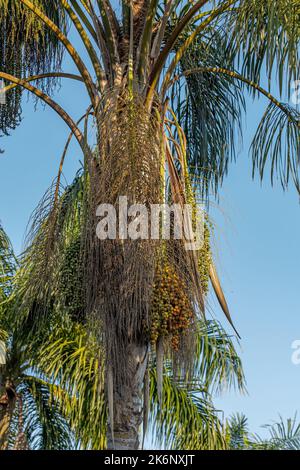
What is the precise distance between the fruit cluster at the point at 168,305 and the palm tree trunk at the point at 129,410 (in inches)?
12.2

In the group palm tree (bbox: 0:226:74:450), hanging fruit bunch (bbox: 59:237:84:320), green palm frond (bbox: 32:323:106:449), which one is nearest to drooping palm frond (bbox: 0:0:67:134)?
palm tree (bbox: 0:226:74:450)

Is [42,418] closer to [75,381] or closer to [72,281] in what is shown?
[75,381]

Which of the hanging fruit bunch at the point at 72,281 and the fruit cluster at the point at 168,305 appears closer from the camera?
the fruit cluster at the point at 168,305

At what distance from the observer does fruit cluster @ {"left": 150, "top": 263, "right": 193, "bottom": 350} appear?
18.2 ft

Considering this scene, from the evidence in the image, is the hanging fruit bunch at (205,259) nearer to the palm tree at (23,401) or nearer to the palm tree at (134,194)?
the palm tree at (134,194)

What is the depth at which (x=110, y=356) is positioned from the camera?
5.77 m

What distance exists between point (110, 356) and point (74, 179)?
1398 millimetres

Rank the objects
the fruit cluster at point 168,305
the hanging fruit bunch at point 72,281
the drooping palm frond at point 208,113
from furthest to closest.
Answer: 1. the drooping palm frond at point 208,113
2. the hanging fruit bunch at point 72,281
3. the fruit cluster at point 168,305

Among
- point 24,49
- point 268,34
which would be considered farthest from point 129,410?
point 24,49

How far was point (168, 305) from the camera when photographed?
5.57 m

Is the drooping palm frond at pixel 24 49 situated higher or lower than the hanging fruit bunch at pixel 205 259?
higher

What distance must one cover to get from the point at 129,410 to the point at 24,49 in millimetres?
5058

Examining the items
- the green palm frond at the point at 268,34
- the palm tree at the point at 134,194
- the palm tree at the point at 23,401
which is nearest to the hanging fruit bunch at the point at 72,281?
the palm tree at the point at 134,194

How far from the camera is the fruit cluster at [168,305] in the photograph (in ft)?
18.2
